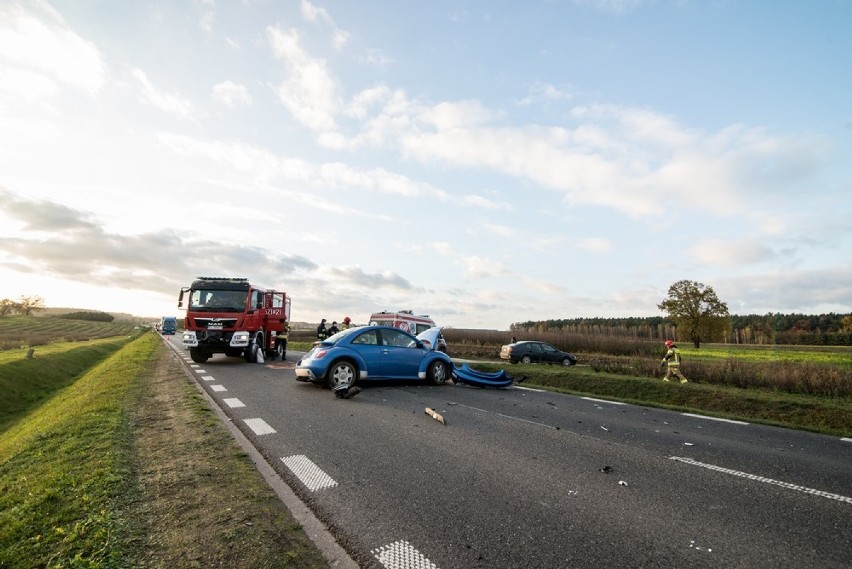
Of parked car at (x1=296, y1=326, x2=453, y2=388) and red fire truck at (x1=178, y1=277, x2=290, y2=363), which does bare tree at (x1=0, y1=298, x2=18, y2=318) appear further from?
parked car at (x1=296, y1=326, x2=453, y2=388)

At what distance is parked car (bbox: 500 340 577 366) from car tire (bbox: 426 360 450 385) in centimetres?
1446

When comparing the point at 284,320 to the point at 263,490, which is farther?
the point at 284,320

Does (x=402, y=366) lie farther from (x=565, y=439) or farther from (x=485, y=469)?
(x=485, y=469)

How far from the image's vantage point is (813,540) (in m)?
3.26

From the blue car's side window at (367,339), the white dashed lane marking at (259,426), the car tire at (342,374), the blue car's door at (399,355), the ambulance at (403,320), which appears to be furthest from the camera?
the ambulance at (403,320)

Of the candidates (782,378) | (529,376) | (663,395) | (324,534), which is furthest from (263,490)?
(782,378)

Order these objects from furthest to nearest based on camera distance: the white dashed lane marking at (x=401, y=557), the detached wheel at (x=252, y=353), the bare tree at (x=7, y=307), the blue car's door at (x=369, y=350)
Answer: the bare tree at (x=7, y=307), the detached wheel at (x=252, y=353), the blue car's door at (x=369, y=350), the white dashed lane marking at (x=401, y=557)

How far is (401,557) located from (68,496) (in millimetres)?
2893

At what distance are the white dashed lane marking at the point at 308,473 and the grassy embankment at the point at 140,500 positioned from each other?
0.39m

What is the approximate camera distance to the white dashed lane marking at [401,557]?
277 centimetres

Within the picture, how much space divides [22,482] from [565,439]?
243 inches

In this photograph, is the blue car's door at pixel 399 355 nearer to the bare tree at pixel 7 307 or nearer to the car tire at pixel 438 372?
the car tire at pixel 438 372

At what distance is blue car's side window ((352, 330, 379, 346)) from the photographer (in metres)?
11.2

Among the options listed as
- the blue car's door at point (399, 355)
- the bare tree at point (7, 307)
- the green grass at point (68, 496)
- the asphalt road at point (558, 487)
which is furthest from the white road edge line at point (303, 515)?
the bare tree at point (7, 307)
